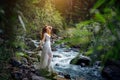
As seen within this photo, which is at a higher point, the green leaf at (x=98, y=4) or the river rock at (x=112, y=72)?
the green leaf at (x=98, y=4)

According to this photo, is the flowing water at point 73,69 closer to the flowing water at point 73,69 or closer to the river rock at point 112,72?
the flowing water at point 73,69

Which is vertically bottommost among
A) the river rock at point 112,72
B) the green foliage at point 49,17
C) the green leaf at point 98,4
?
the river rock at point 112,72

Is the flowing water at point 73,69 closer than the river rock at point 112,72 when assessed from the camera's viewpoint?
No

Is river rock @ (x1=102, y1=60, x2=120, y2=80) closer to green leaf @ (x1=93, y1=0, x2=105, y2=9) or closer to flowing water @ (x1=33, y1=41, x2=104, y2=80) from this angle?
flowing water @ (x1=33, y1=41, x2=104, y2=80)

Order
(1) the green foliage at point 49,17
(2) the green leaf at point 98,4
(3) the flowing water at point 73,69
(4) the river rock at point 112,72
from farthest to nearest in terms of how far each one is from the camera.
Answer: (1) the green foliage at point 49,17
(3) the flowing water at point 73,69
(4) the river rock at point 112,72
(2) the green leaf at point 98,4

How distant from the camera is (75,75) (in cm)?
1247

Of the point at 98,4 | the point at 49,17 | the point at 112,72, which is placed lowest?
the point at 112,72

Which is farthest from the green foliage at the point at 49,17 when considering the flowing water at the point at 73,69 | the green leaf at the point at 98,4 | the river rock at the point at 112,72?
the green leaf at the point at 98,4

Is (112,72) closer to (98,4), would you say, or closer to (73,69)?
(73,69)

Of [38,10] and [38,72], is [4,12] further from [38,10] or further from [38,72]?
[38,10]

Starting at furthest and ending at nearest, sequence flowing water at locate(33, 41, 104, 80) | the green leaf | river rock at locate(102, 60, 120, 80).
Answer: flowing water at locate(33, 41, 104, 80)
river rock at locate(102, 60, 120, 80)
the green leaf

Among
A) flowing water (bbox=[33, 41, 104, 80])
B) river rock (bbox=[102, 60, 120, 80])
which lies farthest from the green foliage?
river rock (bbox=[102, 60, 120, 80])

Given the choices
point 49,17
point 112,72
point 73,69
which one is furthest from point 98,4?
point 49,17

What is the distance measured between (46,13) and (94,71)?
11.0 metres
